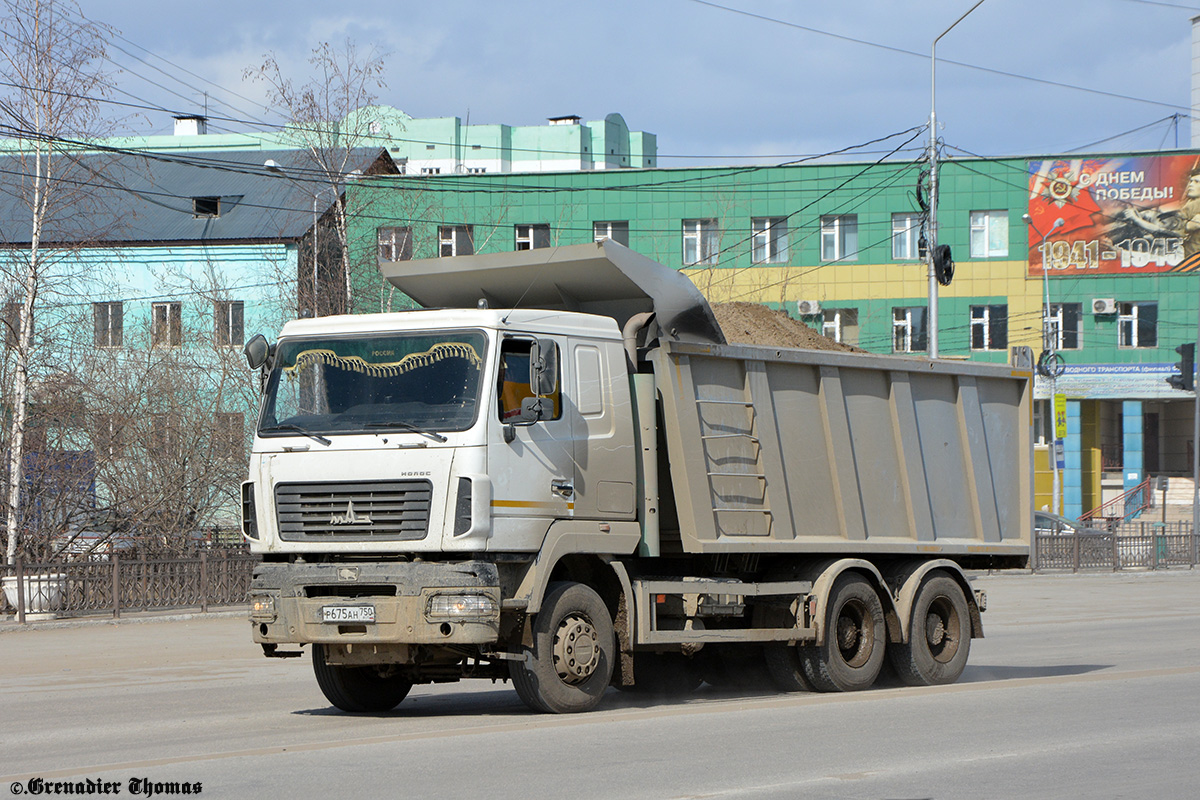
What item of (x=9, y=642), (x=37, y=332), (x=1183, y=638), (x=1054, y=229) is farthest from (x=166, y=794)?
(x=1054, y=229)

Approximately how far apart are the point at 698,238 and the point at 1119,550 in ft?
60.7

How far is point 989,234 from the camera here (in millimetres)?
49500

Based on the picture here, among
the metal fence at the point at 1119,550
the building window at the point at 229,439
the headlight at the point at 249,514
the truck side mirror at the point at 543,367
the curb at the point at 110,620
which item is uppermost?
the truck side mirror at the point at 543,367

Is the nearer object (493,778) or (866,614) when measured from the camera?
(493,778)

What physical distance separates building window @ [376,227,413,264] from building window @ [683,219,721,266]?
18168 mm

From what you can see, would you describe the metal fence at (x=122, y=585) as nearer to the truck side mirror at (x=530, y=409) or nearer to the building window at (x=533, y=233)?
the truck side mirror at (x=530, y=409)

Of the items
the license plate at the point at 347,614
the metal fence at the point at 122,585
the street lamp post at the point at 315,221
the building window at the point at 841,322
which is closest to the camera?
the license plate at the point at 347,614

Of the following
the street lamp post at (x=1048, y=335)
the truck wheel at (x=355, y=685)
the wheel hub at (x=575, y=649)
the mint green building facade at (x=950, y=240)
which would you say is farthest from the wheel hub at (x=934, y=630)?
the street lamp post at (x=1048, y=335)

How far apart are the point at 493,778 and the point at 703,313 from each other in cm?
491

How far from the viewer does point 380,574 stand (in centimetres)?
967

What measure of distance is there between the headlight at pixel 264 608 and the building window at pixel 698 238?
40.0 metres

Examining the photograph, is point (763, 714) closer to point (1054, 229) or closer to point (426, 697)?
point (426, 697)

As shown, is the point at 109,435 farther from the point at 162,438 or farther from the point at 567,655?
the point at 567,655

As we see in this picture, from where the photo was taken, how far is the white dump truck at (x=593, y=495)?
32.0 feet
